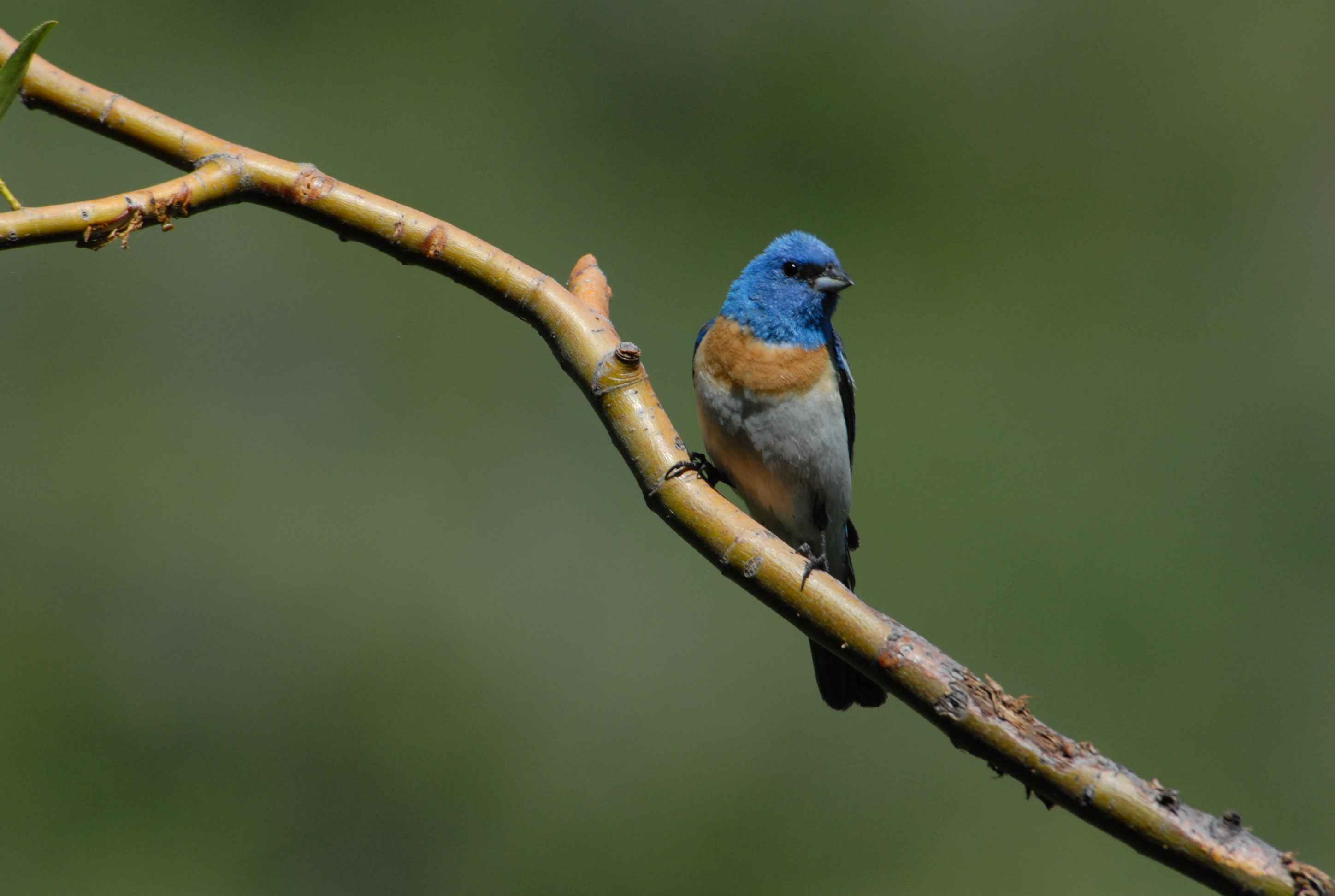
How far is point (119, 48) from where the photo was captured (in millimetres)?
11234

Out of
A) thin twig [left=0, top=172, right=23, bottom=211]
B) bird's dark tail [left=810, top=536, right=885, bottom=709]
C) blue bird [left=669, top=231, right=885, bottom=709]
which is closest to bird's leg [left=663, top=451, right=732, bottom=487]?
blue bird [left=669, top=231, right=885, bottom=709]

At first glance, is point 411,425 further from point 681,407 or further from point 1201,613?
point 1201,613

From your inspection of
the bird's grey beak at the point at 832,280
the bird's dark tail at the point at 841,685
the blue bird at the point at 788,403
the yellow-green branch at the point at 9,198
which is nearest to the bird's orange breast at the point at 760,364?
the blue bird at the point at 788,403

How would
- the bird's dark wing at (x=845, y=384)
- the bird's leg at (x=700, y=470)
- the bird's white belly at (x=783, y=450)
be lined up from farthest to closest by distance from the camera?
the bird's dark wing at (x=845, y=384)
the bird's white belly at (x=783, y=450)
the bird's leg at (x=700, y=470)

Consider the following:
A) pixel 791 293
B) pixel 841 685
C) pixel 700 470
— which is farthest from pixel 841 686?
pixel 700 470

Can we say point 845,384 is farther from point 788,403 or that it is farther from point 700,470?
point 700,470

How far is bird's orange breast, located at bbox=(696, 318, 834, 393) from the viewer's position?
3.37 m

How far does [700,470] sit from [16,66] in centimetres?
115

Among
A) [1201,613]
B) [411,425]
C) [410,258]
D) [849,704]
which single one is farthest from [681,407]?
[410,258]

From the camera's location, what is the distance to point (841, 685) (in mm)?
3527

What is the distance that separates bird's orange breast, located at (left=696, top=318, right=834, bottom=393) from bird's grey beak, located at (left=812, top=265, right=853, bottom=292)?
0.55ft

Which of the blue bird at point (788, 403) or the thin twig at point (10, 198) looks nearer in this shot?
the thin twig at point (10, 198)

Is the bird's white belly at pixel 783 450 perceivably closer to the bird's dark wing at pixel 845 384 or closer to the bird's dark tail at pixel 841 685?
the bird's dark wing at pixel 845 384

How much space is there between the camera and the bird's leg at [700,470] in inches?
71.7
